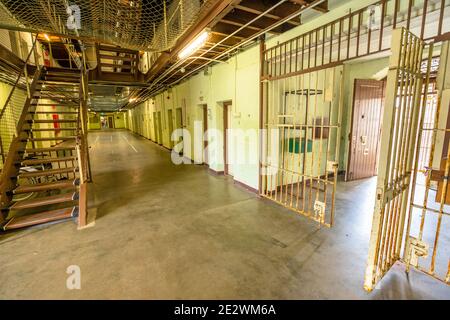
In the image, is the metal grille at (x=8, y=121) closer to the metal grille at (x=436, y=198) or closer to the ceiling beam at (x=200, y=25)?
the ceiling beam at (x=200, y=25)

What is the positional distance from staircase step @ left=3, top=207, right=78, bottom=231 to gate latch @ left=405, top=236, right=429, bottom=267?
439 cm

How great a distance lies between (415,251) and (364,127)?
3.72 metres

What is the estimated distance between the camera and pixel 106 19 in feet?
8.93

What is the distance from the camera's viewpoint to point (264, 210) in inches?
146

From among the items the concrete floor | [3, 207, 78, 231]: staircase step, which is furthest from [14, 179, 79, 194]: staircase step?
the concrete floor

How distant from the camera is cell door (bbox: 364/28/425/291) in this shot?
5.40 feet

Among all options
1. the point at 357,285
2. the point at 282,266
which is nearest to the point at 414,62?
the point at 357,285

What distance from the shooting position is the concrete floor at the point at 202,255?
198 cm

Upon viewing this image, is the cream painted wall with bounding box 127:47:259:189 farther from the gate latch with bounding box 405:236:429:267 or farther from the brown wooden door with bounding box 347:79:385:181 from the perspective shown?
the gate latch with bounding box 405:236:429:267

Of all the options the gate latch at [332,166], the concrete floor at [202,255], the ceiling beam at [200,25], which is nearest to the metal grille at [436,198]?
the concrete floor at [202,255]

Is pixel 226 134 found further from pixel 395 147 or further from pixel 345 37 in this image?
pixel 395 147

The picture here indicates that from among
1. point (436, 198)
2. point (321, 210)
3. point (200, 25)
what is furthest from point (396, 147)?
point (200, 25)
